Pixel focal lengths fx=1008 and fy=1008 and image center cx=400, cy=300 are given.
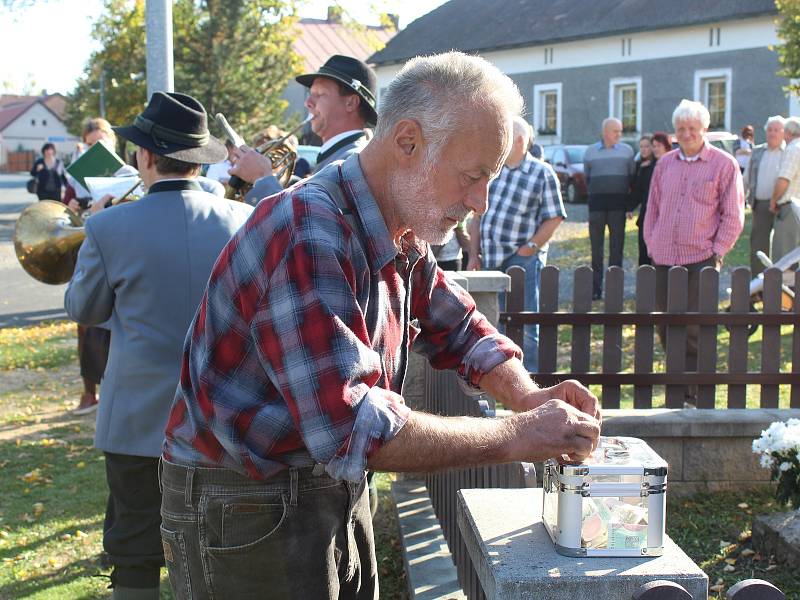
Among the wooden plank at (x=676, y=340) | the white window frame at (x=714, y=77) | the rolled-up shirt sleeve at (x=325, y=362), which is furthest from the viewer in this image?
the white window frame at (x=714, y=77)

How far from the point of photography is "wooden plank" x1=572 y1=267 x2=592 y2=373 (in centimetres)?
620

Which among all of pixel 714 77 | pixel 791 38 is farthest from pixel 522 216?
pixel 714 77

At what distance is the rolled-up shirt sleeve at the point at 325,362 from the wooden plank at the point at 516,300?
13.7 ft

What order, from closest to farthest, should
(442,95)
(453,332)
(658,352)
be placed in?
(442,95)
(453,332)
(658,352)

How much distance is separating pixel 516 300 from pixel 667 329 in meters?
0.97

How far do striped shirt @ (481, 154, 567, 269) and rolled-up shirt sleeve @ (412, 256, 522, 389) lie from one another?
465 centimetres

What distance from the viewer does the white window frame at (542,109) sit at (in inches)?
1494

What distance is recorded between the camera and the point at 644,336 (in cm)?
629

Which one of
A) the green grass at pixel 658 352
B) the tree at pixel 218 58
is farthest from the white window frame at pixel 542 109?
the green grass at pixel 658 352

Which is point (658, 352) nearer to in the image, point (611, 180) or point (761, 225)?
point (761, 225)

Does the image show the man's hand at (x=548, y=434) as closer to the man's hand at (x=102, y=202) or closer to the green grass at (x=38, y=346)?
the man's hand at (x=102, y=202)

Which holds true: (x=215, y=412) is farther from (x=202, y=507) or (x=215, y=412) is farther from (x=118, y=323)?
(x=118, y=323)

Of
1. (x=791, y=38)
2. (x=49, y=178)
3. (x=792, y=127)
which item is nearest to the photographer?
(x=792, y=127)

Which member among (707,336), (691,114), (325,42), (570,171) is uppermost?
(325,42)
